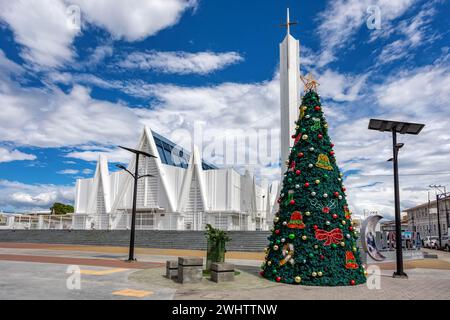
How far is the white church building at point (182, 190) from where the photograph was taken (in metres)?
38.1

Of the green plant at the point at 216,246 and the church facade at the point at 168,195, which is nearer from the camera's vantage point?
the green plant at the point at 216,246

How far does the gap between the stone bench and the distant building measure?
5711 cm

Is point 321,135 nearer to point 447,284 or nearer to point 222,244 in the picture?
point 222,244

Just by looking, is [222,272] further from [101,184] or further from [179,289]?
[101,184]

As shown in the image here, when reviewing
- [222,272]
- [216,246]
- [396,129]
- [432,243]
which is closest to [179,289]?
[222,272]

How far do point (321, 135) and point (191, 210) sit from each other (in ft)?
95.5

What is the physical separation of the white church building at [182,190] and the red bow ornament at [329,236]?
86.5 feet

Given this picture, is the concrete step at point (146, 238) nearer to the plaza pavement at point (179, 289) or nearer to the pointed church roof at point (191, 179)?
the pointed church roof at point (191, 179)

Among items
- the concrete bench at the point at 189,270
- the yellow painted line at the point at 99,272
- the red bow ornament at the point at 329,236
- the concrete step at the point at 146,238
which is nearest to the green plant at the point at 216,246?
the concrete bench at the point at 189,270

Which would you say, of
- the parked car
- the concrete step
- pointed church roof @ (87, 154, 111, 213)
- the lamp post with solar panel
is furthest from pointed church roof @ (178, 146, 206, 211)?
the lamp post with solar panel

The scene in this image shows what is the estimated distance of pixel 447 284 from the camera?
1066 cm

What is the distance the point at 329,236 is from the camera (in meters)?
9.73

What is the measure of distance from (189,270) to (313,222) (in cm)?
365
